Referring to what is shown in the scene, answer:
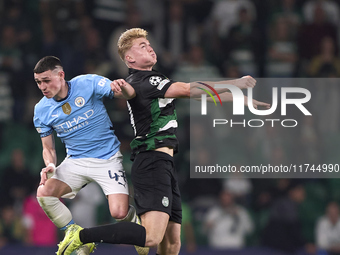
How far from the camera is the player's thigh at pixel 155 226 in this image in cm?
498

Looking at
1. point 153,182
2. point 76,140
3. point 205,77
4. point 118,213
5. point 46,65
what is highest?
point 46,65

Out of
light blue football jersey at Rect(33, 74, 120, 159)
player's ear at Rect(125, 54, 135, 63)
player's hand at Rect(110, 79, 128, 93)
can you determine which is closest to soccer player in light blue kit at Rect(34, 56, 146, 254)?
light blue football jersey at Rect(33, 74, 120, 159)

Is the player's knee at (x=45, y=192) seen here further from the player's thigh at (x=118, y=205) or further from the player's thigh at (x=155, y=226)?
the player's thigh at (x=155, y=226)

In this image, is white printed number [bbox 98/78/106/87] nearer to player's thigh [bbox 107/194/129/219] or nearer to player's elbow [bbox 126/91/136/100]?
player's elbow [bbox 126/91/136/100]

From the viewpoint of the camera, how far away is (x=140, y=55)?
5.32m

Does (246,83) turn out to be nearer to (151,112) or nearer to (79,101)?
(151,112)

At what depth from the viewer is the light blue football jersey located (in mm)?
5406

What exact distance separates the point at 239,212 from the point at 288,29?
3783 mm

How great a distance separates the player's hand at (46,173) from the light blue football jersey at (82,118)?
0.35m

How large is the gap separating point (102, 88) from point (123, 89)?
56 centimetres

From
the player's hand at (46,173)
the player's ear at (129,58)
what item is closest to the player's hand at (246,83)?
the player's ear at (129,58)

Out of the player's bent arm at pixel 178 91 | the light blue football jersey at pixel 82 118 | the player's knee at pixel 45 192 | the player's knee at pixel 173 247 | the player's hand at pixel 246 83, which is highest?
the player's hand at pixel 246 83

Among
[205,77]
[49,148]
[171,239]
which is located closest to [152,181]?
[171,239]

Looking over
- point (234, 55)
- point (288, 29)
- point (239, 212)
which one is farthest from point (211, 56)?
point (239, 212)
